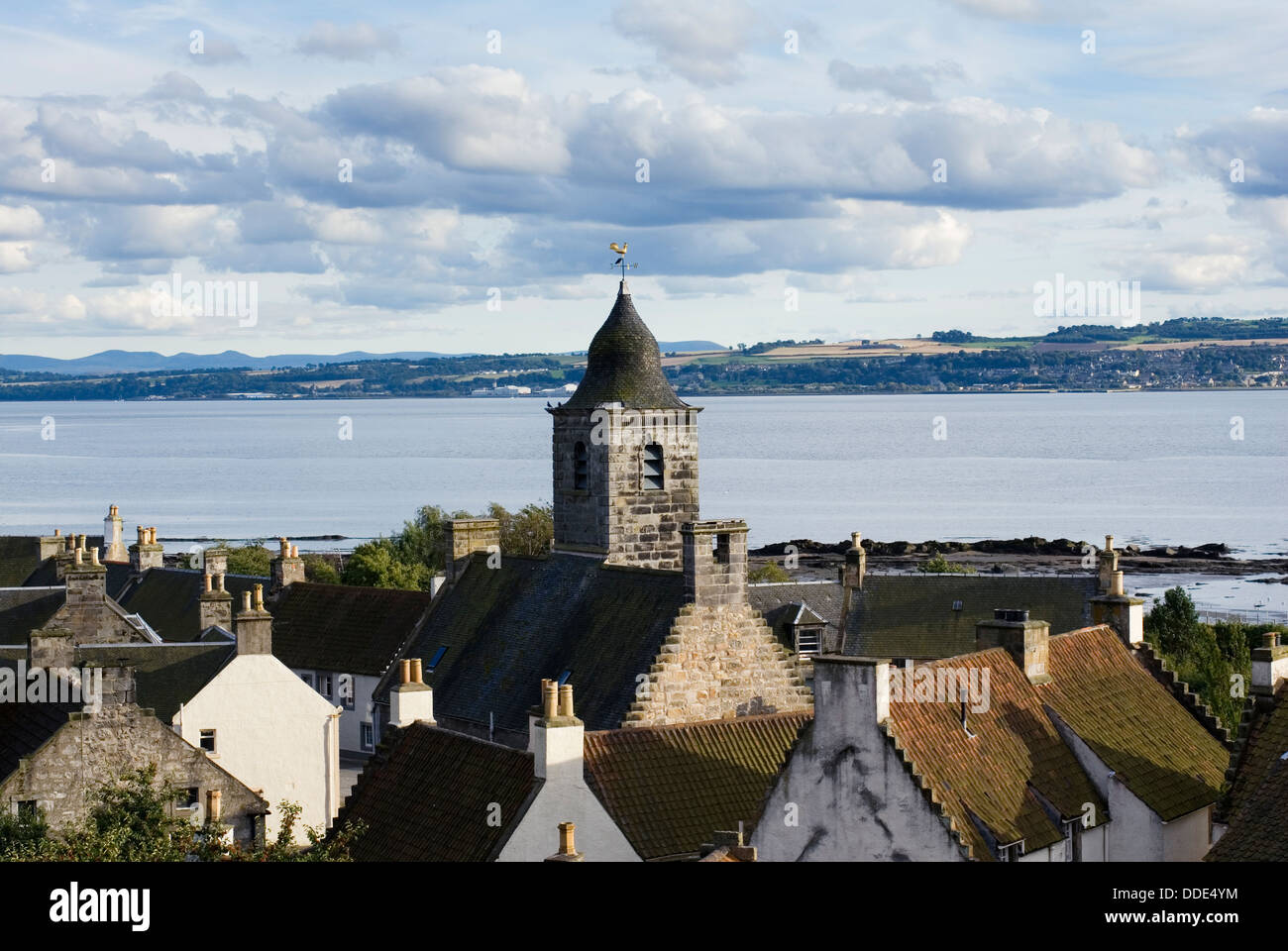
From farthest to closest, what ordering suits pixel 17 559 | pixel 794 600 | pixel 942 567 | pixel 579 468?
pixel 942 567 → pixel 17 559 → pixel 794 600 → pixel 579 468

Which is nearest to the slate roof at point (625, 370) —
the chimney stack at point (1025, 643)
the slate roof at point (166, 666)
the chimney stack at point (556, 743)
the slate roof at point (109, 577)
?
the slate roof at point (166, 666)

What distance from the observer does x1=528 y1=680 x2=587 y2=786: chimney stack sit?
25359 millimetres

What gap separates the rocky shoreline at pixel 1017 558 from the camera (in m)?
119

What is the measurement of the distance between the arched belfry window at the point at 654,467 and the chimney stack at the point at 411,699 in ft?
42.6

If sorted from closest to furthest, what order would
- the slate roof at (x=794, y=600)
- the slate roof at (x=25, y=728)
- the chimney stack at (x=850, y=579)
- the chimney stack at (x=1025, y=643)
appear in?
the slate roof at (x=25, y=728)
the chimney stack at (x=1025, y=643)
the slate roof at (x=794, y=600)
the chimney stack at (x=850, y=579)

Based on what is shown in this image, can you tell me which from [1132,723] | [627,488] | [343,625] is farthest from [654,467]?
[1132,723]

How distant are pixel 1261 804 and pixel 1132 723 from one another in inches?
379

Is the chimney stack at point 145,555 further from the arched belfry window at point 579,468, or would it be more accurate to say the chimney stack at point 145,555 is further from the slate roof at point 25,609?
the arched belfry window at point 579,468

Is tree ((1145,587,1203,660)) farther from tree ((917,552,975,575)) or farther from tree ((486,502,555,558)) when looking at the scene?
tree ((486,502,555,558))

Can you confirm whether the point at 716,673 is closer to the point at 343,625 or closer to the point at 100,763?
the point at 100,763

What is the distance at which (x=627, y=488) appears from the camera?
42594mm
